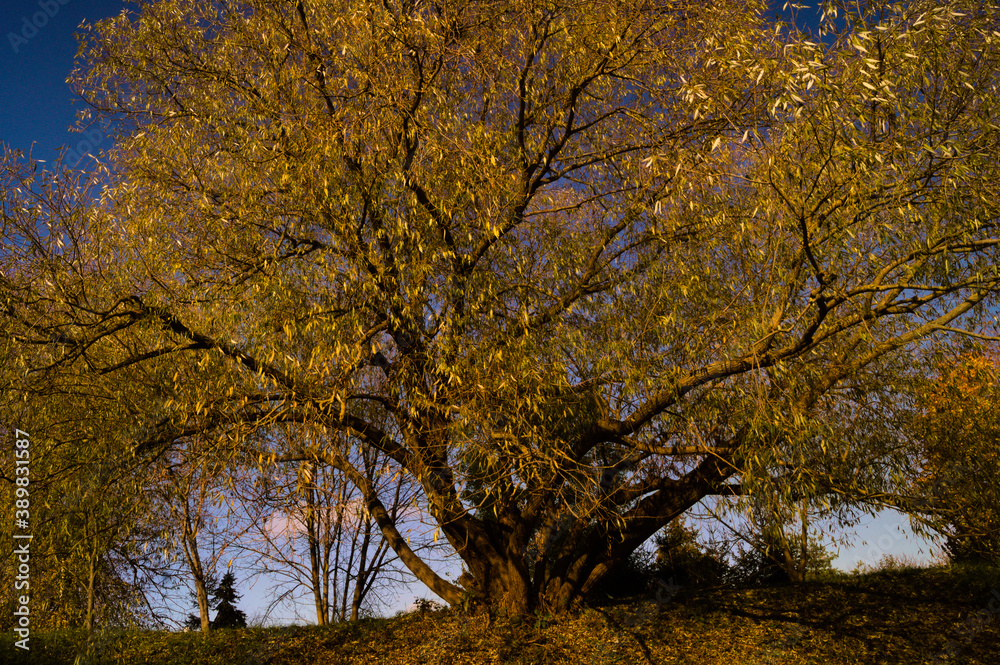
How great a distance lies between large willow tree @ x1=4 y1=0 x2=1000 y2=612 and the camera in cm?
532

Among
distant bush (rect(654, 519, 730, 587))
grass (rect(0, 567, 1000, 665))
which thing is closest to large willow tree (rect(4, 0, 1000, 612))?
grass (rect(0, 567, 1000, 665))

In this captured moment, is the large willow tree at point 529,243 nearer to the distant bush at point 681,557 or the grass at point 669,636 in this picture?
the grass at point 669,636

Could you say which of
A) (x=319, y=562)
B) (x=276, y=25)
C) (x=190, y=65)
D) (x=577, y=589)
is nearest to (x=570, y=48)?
(x=276, y=25)

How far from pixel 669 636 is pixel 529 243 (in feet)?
16.2

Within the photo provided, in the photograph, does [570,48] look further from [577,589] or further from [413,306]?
[577,589]

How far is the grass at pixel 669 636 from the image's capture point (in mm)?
6863

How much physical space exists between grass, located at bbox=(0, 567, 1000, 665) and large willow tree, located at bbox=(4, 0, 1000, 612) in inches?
32.7

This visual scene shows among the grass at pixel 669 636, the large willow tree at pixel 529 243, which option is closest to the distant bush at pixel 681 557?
the grass at pixel 669 636

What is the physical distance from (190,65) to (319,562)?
8447 mm

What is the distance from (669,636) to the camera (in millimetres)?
7395

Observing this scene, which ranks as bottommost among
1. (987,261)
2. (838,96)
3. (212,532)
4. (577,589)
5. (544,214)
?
(577,589)

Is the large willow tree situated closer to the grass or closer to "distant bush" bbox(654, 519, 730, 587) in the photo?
the grass

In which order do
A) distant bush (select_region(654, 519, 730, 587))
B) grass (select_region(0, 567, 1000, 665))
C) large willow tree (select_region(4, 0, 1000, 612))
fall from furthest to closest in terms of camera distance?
distant bush (select_region(654, 519, 730, 587)) → grass (select_region(0, 567, 1000, 665)) → large willow tree (select_region(4, 0, 1000, 612))

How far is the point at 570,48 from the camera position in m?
7.07
